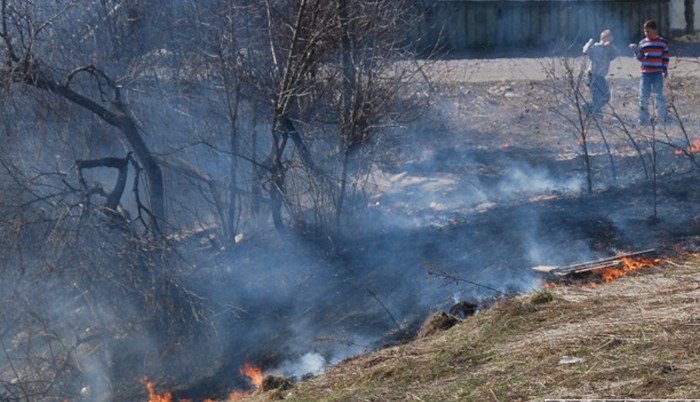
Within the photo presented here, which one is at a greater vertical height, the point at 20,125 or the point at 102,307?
the point at 20,125

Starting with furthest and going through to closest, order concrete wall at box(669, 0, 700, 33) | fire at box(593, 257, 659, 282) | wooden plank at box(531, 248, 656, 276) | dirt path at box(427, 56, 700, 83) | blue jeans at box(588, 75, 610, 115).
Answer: concrete wall at box(669, 0, 700, 33) < dirt path at box(427, 56, 700, 83) < blue jeans at box(588, 75, 610, 115) < wooden plank at box(531, 248, 656, 276) < fire at box(593, 257, 659, 282)

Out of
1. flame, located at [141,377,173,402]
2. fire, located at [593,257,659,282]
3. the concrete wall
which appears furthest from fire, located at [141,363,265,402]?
the concrete wall

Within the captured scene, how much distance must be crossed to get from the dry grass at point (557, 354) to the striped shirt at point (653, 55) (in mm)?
7446

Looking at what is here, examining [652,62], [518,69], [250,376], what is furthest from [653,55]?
[250,376]

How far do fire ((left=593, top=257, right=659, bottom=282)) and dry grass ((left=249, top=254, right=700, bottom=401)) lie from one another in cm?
73

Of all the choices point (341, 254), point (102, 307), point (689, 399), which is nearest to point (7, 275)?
point (102, 307)

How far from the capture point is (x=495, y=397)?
551 cm

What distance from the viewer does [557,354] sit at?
5.85 meters

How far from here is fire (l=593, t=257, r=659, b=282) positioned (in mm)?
8570

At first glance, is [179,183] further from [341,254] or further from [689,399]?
[689,399]

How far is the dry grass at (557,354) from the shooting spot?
209 inches

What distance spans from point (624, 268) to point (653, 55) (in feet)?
22.3

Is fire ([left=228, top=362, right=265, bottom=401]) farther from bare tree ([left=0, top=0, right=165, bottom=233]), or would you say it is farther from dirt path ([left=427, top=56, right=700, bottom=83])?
dirt path ([left=427, top=56, right=700, bottom=83])

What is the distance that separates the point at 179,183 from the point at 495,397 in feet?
20.1
